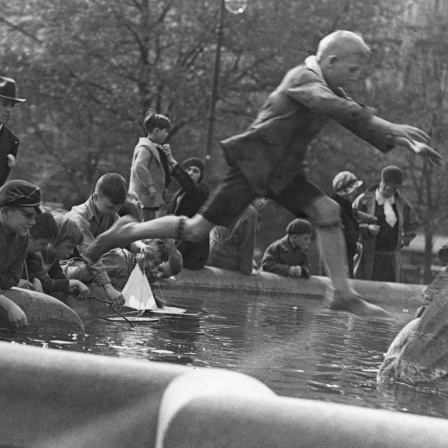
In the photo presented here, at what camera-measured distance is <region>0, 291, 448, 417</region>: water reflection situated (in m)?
6.48

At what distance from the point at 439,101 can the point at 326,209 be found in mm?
20921

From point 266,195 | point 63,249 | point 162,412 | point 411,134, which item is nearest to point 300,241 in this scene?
point 63,249

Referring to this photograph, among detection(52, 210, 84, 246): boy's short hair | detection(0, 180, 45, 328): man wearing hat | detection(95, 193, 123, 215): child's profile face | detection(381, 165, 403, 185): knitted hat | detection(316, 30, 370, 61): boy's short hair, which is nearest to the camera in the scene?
detection(0, 180, 45, 328): man wearing hat

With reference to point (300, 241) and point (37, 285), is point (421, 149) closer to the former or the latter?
point (37, 285)

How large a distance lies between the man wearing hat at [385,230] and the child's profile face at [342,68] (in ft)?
26.7

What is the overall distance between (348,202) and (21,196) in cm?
827

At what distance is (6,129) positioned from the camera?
11344mm

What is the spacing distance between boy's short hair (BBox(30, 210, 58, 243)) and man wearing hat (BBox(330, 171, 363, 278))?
6.99 m

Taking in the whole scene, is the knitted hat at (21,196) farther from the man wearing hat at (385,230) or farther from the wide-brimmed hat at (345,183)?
the man wearing hat at (385,230)

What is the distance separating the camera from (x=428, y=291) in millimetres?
7145

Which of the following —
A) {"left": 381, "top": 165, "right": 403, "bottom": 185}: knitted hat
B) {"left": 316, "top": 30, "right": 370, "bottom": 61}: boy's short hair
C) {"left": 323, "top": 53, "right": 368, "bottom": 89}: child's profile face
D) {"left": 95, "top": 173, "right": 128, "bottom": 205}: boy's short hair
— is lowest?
{"left": 95, "top": 173, "right": 128, "bottom": 205}: boy's short hair

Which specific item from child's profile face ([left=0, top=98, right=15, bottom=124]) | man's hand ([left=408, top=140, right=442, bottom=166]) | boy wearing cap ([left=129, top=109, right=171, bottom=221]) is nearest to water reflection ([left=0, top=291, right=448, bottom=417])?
man's hand ([left=408, top=140, right=442, bottom=166])

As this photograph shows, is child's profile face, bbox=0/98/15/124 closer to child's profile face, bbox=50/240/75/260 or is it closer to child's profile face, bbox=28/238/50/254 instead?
child's profile face, bbox=50/240/75/260

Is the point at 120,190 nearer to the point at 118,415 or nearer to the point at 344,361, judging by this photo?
the point at 344,361
